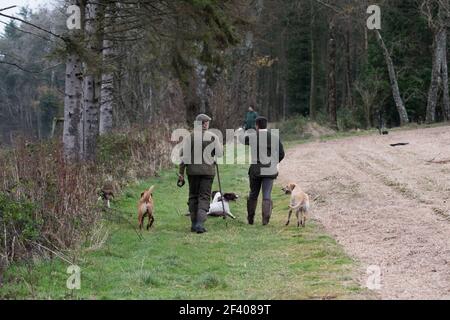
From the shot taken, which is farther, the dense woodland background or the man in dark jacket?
the man in dark jacket

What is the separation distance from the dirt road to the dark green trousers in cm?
219

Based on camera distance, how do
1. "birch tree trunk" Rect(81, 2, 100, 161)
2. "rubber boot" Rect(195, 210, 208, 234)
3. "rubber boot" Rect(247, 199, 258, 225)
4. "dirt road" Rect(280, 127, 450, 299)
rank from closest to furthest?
"dirt road" Rect(280, 127, 450, 299), "rubber boot" Rect(195, 210, 208, 234), "rubber boot" Rect(247, 199, 258, 225), "birch tree trunk" Rect(81, 2, 100, 161)

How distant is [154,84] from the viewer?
1020 inches

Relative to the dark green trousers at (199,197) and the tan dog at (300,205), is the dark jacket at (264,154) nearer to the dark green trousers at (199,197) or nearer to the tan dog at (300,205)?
the tan dog at (300,205)

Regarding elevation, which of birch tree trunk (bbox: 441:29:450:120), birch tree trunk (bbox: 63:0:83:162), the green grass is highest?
birch tree trunk (bbox: 441:29:450:120)

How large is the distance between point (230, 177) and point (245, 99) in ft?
45.5

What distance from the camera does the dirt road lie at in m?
8.05

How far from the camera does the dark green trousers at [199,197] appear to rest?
11.7 metres

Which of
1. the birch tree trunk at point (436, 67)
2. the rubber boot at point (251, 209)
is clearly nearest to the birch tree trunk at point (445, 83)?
the birch tree trunk at point (436, 67)

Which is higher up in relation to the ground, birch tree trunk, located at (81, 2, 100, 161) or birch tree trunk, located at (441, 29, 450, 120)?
birch tree trunk, located at (441, 29, 450, 120)

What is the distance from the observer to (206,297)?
7.26 meters

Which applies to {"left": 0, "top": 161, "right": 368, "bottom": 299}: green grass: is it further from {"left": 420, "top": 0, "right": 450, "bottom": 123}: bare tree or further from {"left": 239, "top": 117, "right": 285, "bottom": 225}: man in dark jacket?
{"left": 420, "top": 0, "right": 450, "bottom": 123}: bare tree

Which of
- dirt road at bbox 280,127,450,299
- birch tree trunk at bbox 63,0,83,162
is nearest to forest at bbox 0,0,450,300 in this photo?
birch tree trunk at bbox 63,0,83,162
